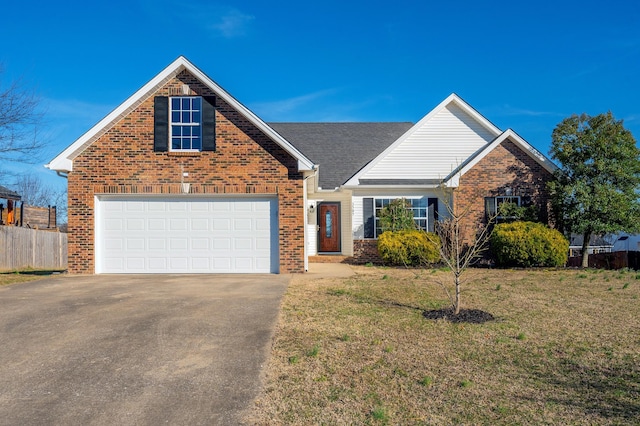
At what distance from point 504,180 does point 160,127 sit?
1138 centimetres

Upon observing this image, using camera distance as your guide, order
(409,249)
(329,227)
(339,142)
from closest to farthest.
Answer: (409,249)
(329,227)
(339,142)

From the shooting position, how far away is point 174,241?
13.5 m

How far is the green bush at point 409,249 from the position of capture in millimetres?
16031

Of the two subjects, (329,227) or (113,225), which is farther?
(329,227)

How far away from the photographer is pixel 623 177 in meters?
15.4

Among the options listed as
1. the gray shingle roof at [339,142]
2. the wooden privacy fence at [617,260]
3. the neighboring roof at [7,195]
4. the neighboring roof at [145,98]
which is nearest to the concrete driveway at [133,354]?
the neighboring roof at [145,98]

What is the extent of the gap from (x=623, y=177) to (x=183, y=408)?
51.6 feet

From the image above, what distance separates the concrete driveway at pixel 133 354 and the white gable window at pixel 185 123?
4742mm

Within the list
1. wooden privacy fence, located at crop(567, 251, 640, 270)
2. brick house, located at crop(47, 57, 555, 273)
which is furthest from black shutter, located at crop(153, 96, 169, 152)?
wooden privacy fence, located at crop(567, 251, 640, 270)

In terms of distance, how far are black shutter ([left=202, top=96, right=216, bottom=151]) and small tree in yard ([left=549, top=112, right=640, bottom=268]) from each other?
11025mm

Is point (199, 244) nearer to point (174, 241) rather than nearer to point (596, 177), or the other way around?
A: point (174, 241)

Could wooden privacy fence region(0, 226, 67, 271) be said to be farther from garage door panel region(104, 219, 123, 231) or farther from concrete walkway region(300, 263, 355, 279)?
concrete walkway region(300, 263, 355, 279)

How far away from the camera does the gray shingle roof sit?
802 inches

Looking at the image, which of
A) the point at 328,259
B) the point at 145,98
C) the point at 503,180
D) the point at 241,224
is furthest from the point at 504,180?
the point at 145,98
